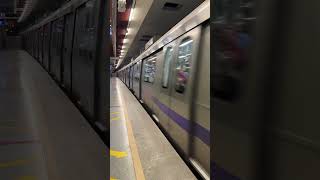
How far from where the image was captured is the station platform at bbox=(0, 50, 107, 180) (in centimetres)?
282

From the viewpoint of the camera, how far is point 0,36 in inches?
699

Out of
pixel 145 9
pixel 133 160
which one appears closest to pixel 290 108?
pixel 133 160

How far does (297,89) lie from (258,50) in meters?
0.29

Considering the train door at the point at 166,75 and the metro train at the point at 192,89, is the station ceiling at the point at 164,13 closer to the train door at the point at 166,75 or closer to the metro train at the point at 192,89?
the train door at the point at 166,75

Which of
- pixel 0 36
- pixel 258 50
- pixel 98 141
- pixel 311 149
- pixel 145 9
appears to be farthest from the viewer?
pixel 0 36

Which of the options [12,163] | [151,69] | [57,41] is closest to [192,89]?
[12,163]

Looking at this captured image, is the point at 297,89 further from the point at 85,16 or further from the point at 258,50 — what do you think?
the point at 85,16

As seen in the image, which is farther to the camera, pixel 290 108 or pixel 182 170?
pixel 182 170

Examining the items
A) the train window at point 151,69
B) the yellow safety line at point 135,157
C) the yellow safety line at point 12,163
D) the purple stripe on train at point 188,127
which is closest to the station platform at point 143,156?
the yellow safety line at point 135,157

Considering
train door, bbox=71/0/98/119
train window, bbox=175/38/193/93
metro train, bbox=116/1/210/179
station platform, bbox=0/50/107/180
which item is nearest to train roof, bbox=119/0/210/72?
metro train, bbox=116/1/210/179

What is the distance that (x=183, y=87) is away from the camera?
13.6ft

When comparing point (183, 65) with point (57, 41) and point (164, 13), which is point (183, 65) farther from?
point (164, 13)

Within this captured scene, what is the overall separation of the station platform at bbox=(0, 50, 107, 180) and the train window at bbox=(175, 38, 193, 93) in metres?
1.28

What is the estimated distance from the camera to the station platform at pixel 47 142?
9.24 feet
